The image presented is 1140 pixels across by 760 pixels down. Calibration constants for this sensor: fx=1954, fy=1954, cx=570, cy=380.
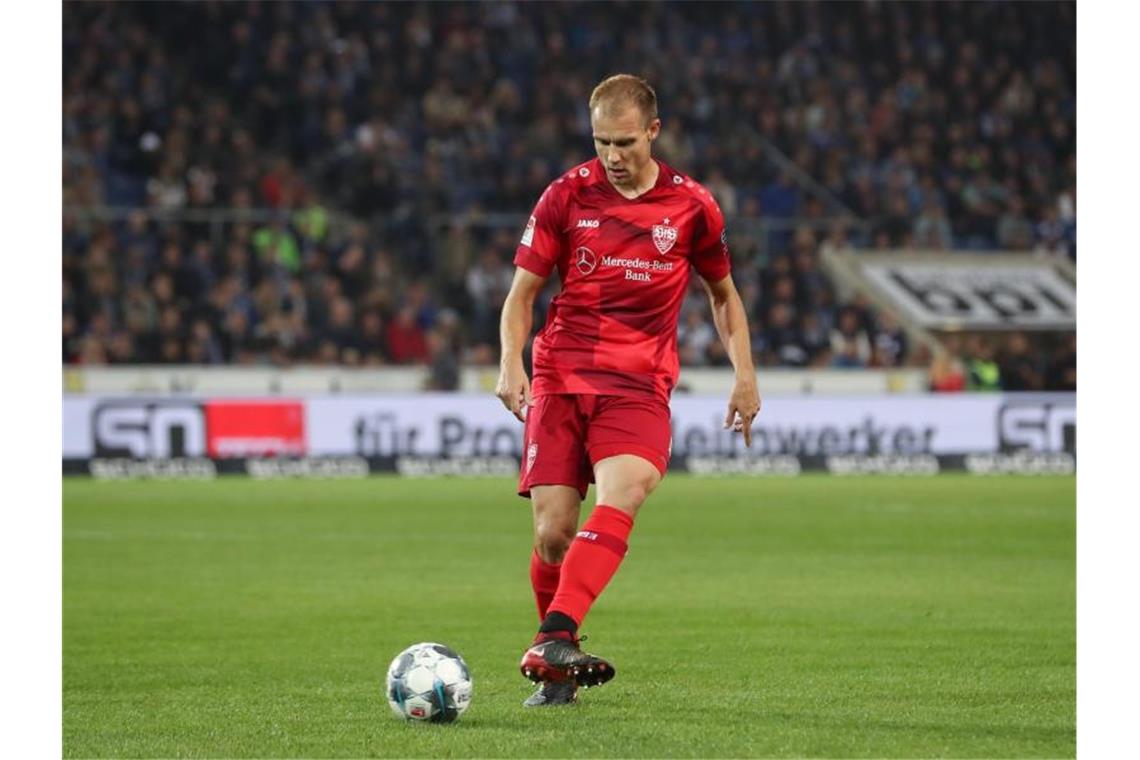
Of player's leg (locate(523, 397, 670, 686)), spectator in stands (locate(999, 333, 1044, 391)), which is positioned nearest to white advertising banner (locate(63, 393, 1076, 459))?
spectator in stands (locate(999, 333, 1044, 391))

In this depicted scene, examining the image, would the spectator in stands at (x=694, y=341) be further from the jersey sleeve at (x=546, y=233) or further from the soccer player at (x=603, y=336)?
the jersey sleeve at (x=546, y=233)

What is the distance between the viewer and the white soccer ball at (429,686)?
19.8 ft

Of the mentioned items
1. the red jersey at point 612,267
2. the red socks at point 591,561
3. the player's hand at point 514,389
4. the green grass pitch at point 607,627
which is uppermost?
the red jersey at point 612,267

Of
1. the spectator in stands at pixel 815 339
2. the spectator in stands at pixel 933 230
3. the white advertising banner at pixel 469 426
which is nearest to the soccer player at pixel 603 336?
the white advertising banner at pixel 469 426

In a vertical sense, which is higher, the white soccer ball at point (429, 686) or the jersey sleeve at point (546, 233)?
→ the jersey sleeve at point (546, 233)

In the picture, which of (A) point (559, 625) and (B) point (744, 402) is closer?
(A) point (559, 625)

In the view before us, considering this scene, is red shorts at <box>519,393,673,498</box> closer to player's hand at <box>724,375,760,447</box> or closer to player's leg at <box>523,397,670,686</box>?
player's leg at <box>523,397,670,686</box>

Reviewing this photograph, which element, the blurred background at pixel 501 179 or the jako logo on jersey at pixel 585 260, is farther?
the blurred background at pixel 501 179

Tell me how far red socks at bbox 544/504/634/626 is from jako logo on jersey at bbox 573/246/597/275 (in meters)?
0.80

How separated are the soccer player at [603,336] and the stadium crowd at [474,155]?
54.3 ft

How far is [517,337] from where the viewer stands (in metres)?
6.44

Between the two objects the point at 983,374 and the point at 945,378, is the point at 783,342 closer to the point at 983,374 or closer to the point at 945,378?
the point at 945,378

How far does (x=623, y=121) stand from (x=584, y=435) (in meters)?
1.07

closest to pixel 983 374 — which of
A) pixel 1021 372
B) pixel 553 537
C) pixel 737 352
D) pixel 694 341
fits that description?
pixel 1021 372
